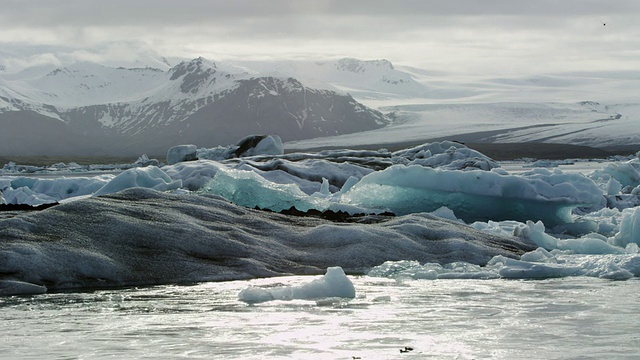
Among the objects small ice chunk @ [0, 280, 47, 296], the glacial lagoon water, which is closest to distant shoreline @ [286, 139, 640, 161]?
the glacial lagoon water

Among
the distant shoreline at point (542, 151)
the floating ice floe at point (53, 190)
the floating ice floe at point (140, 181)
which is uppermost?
the floating ice floe at point (140, 181)

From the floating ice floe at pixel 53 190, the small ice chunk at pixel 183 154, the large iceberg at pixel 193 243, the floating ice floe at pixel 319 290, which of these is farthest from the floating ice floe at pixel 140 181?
the small ice chunk at pixel 183 154

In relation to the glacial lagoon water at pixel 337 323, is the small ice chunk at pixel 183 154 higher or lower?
lower

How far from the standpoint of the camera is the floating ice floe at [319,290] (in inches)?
468

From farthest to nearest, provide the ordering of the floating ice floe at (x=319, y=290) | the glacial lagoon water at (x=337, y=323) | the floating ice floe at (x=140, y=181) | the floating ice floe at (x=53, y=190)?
the floating ice floe at (x=53, y=190) < the floating ice floe at (x=140, y=181) < the floating ice floe at (x=319, y=290) < the glacial lagoon water at (x=337, y=323)

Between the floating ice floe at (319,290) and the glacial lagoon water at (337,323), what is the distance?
0.20 meters

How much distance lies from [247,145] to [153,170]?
3077cm

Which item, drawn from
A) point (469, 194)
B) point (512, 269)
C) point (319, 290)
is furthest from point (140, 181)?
point (319, 290)

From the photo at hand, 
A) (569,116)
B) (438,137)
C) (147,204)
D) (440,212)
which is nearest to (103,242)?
(147,204)

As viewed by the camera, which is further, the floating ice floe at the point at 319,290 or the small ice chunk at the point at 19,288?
the small ice chunk at the point at 19,288

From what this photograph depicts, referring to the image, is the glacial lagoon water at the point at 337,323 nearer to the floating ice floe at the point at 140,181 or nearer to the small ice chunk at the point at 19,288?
the small ice chunk at the point at 19,288

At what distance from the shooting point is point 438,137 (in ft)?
515

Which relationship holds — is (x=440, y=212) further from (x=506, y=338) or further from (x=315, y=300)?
(x=506, y=338)

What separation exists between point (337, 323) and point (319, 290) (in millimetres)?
1860
